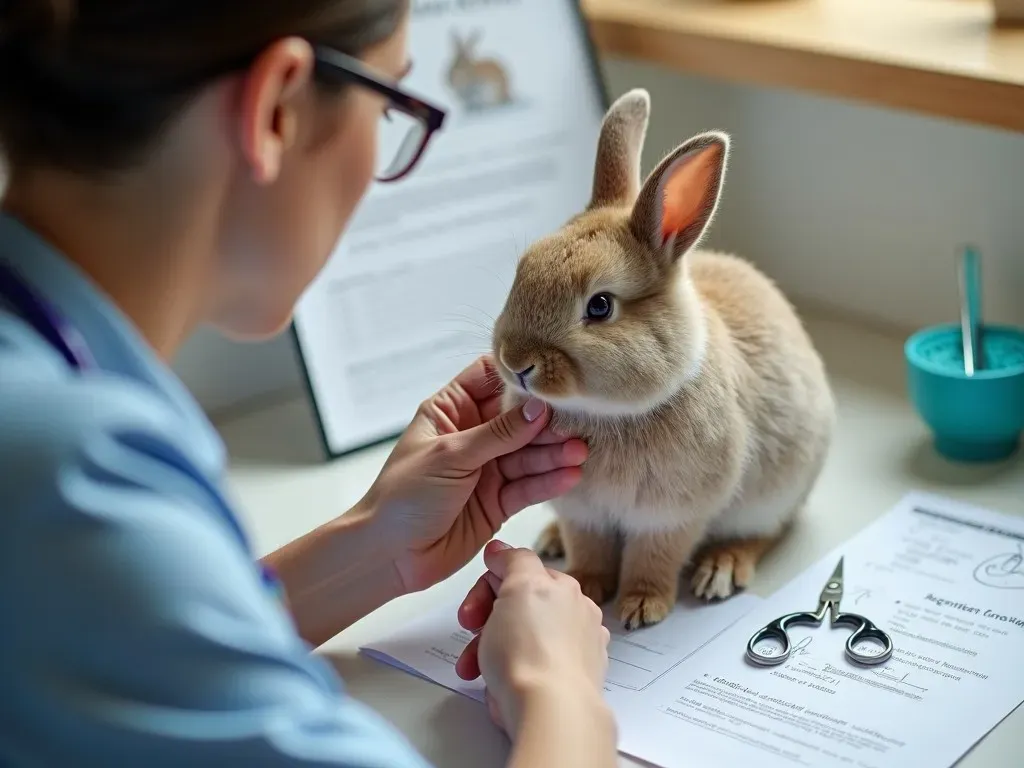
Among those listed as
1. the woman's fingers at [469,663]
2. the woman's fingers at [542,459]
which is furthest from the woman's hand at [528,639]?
the woman's fingers at [542,459]

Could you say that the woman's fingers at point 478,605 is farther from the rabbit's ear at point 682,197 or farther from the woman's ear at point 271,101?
the woman's ear at point 271,101

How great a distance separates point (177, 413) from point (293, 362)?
106cm

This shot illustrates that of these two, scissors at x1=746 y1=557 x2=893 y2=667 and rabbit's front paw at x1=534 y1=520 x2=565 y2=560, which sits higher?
scissors at x1=746 y1=557 x2=893 y2=667

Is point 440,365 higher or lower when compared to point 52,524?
lower

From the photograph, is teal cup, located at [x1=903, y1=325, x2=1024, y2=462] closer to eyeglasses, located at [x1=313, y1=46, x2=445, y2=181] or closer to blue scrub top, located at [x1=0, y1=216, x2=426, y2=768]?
eyeglasses, located at [x1=313, y1=46, x2=445, y2=181]

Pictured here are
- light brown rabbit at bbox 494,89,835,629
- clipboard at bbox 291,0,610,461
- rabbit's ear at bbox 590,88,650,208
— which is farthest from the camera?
clipboard at bbox 291,0,610,461

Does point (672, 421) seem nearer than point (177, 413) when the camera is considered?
No

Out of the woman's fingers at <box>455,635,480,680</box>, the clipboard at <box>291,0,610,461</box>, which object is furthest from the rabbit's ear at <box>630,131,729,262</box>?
the clipboard at <box>291,0,610,461</box>

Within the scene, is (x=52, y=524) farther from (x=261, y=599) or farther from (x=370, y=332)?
(x=370, y=332)

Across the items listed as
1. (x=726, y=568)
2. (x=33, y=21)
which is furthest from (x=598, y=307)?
(x=33, y=21)

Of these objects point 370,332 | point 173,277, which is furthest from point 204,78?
point 370,332

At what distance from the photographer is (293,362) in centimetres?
171

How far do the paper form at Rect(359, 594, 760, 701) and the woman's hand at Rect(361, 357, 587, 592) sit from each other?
0.15ft

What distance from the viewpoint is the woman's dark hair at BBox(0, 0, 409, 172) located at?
0.61 m
